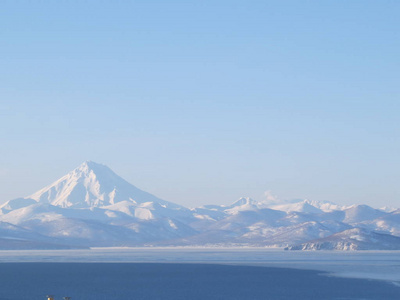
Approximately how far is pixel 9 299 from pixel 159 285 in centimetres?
4937

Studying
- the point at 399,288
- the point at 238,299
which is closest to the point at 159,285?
the point at 238,299

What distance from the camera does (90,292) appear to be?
167 meters

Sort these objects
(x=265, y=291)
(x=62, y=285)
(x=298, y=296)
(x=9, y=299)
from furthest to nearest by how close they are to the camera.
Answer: (x=62, y=285) → (x=265, y=291) → (x=298, y=296) → (x=9, y=299)

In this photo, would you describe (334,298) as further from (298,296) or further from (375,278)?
(375,278)

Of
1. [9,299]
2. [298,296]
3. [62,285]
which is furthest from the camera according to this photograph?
[62,285]

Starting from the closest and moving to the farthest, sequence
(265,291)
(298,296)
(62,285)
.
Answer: (298,296)
(265,291)
(62,285)

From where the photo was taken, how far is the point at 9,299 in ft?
487

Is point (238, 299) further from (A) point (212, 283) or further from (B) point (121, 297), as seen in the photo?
(A) point (212, 283)

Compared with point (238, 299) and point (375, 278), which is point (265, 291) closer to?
point (238, 299)

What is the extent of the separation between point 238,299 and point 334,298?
56.5 feet

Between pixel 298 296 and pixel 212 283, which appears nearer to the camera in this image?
pixel 298 296

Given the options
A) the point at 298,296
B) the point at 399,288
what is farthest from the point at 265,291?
the point at 399,288

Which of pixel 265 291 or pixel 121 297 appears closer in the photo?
pixel 121 297

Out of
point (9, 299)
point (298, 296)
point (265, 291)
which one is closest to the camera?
point (9, 299)
